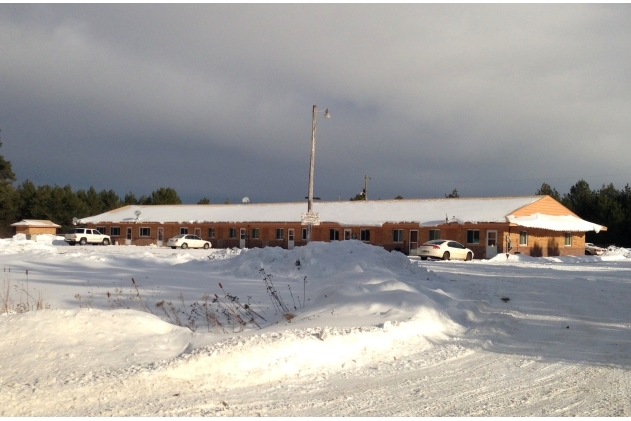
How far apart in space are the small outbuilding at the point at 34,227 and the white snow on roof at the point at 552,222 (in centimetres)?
5314

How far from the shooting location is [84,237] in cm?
5641

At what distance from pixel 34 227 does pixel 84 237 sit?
53.3 feet

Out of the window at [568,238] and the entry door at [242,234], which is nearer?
the window at [568,238]

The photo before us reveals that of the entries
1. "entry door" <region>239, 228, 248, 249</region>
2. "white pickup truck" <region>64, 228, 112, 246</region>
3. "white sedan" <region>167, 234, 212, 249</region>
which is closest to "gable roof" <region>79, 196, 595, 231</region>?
"entry door" <region>239, 228, 248, 249</region>

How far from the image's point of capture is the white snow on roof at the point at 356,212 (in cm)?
4409

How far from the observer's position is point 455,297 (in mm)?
14414

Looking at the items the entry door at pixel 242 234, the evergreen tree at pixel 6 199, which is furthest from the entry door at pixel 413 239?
the evergreen tree at pixel 6 199

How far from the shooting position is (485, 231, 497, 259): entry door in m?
40.8

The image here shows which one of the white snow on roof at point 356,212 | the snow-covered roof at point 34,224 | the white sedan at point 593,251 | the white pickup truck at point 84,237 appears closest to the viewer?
the white snow on roof at point 356,212

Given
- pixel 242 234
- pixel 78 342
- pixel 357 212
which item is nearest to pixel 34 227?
pixel 242 234

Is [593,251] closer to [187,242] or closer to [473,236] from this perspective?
[473,236]

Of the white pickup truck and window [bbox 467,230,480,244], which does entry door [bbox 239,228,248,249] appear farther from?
window [bbox 467,230,480,244]

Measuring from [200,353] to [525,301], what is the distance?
29.7 ft

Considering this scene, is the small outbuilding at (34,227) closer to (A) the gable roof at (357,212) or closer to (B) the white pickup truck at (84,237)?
(A) the gable roof at (357,212)
